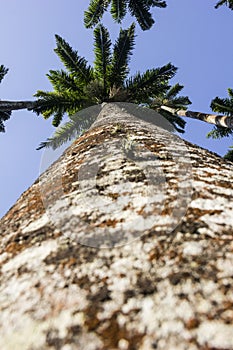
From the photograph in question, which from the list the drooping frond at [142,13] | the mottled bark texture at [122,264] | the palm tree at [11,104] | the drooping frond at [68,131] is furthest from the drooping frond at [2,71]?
the mottled bark texture at [122,264]

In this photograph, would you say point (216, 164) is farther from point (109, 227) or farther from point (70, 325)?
point (70, 325)

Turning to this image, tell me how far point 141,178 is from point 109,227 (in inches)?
19.6

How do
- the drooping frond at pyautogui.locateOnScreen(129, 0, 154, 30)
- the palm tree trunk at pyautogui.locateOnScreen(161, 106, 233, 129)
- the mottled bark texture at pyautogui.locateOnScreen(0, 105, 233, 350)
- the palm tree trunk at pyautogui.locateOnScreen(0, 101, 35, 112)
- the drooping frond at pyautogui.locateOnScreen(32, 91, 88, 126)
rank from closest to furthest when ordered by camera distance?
the mottled bark texture at pyautogui.locateOnScreen(0, 105, 233, 350) → the palm tree trunk at pyautogui.locateOnScreen(161, 106, 233, 129) → the palm tree trunk at pyautogui.locateOnScreen(0, 101, 35, 112) → the drooping frond at pyautogui.locateOnScreen(32, 91, 88, 126) → the drooping frond at pyautogui.locateOnScreen(129, 0, 154, 30)

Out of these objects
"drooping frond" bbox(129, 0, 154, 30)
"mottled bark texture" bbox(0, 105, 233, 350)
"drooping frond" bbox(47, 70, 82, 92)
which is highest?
"drooping frond" bbox(129, 0, 154, 30)

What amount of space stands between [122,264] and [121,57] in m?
10.7

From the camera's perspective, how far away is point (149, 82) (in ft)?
36.2

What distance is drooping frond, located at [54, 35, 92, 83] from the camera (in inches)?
426

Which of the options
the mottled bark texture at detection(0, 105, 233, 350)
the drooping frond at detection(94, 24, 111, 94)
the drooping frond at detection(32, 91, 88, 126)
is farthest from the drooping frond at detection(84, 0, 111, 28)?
A: the mottled bark texture at detection(0, 105, 233, 350)

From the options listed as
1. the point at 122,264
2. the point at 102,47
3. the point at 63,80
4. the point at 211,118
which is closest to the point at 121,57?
the point at 102,47

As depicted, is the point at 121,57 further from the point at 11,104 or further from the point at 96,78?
the point at 11,104

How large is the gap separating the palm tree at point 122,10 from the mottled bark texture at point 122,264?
11216 millimetres

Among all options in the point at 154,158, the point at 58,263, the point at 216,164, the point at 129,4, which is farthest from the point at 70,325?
the point at 129,4

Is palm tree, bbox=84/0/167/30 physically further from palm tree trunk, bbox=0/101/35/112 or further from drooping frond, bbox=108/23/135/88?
palm tree trunk, bbox=0/101/35/112

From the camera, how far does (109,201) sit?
1477mm
